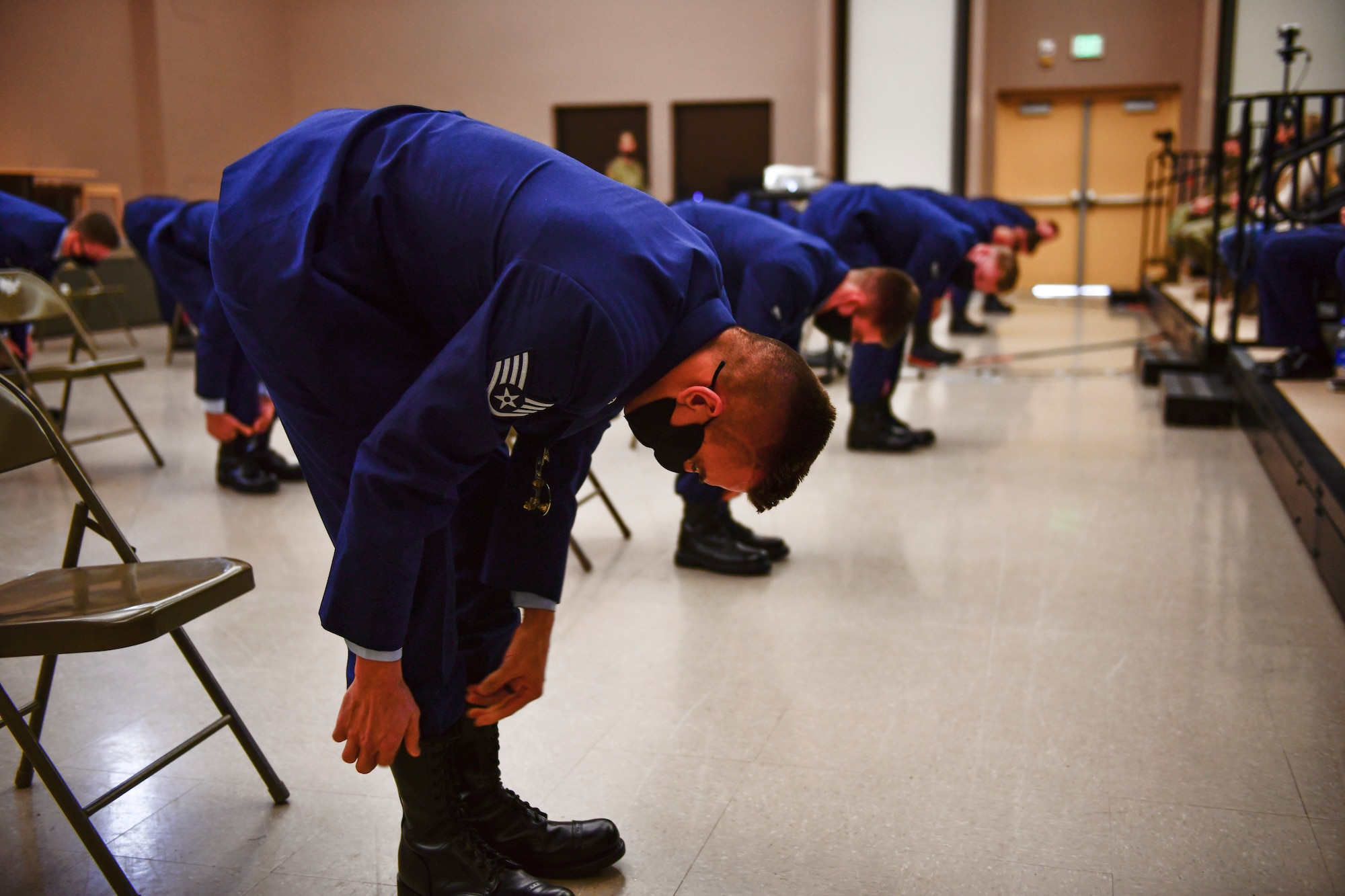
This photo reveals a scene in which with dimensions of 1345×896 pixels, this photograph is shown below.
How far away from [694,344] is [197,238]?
317 cm

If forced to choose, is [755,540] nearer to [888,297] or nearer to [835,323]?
[835,323]

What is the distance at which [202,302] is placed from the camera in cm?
384

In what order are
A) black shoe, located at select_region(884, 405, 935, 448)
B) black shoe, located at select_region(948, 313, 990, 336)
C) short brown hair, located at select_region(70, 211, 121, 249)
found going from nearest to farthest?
black shoe, located at select_region(884, 405, 935, 448) < short brown hair, located at select_region(70, 211, 121, 249) < black shoe, located at select_region(948, 313, 990, 336)

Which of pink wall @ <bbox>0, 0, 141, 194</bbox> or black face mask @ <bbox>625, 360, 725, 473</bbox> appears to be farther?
pink wall @ <bbox>0, 0, 141, 194</bbox>

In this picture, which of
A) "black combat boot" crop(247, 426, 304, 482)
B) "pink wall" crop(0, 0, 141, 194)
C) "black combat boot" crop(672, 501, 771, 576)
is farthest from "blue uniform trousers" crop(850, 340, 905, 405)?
"pink wall" crop(0, 0, 141, 194)

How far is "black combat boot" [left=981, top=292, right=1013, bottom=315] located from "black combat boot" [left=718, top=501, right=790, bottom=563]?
7399 mm

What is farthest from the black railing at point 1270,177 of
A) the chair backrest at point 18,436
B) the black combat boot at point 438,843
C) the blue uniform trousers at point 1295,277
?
the chair backrest at point 18,436

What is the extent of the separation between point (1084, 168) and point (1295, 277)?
7.81 meters

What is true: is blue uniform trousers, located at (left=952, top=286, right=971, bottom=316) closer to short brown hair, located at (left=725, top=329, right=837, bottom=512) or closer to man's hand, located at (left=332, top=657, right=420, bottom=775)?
short brown hair, located at (left=725, top=329, right=837, bottom=512)

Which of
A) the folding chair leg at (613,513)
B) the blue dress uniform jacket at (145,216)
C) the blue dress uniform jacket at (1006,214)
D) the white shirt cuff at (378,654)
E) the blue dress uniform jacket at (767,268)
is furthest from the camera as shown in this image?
the blue dress uniform jacket at (1006,214)

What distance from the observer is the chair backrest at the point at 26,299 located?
3.91 metres

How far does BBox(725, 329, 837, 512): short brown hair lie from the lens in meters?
1.16

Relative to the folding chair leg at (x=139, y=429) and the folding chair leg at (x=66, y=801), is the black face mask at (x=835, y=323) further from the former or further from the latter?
the folding chair leg at (x=139, y=429)

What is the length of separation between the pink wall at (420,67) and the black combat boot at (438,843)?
9349 millimetres
